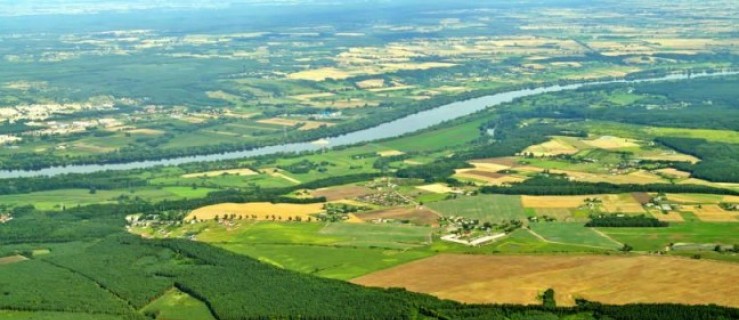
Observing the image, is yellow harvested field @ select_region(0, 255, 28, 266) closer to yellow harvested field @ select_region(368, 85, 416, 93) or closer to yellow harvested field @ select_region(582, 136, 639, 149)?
yellow harvested field @ select_region(582, 136, 639, 149)

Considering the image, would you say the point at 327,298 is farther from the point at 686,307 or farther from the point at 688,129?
the point at 688,129

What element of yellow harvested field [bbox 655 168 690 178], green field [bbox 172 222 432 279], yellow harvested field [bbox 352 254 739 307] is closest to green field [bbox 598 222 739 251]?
yellow harvested field [bbox 352 254 739 307]

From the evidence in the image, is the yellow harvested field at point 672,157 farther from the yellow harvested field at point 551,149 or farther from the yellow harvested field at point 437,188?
the yellow harvested field at point 437,188

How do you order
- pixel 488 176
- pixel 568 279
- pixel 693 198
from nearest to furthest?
pixel 568 279 → pixel 693 198 → pixel 488 176

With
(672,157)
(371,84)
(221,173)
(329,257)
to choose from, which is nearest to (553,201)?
(329,257)

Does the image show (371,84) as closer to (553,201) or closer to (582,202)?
(553,201)

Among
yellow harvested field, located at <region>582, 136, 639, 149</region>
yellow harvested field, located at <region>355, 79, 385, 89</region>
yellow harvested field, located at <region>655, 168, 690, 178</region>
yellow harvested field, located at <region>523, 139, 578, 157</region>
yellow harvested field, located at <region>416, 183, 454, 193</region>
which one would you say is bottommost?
yellow harvested field, located at <region>355, 79, 385, 89</region>

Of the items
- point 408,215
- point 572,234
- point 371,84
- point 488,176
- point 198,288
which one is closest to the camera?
point 198,288
